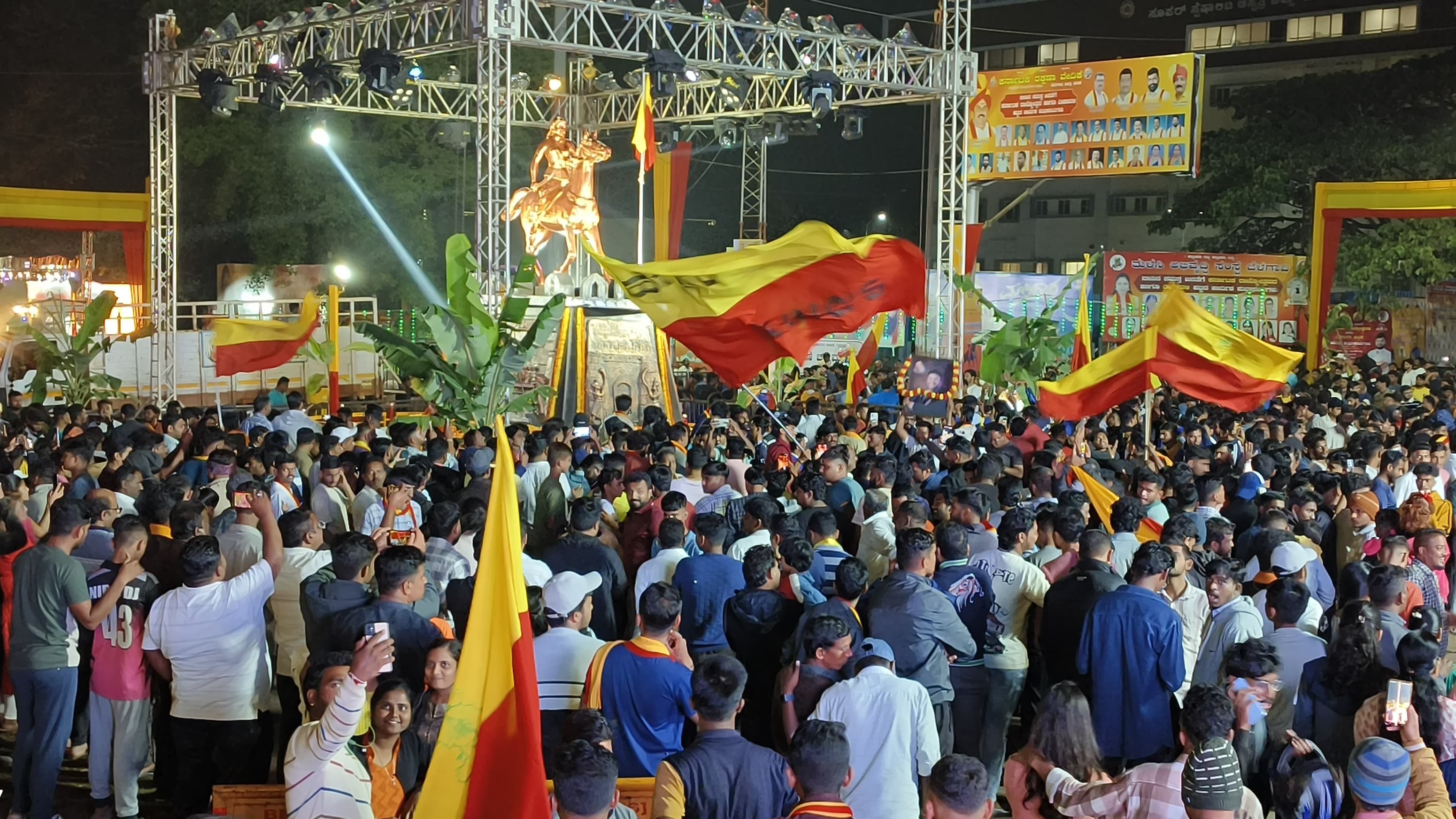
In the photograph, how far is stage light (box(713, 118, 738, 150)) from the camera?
23.0 meters

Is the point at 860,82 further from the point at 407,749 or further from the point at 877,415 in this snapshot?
the point at 407,749

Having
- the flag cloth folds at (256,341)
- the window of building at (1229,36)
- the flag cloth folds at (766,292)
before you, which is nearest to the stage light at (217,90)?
the flag cloth folds at (256,341)

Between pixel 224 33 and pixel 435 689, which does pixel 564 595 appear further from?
pixel 224 33

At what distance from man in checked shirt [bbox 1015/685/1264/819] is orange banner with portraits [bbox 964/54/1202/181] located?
22.9 meters

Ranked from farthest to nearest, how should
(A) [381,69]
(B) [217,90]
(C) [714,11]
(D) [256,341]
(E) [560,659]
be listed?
(B) [217,90]
(C) [714,11]
(A) [381,69]
(D) [256,341]
(E) [560,659]

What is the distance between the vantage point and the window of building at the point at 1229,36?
39719mm

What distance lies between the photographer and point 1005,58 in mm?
43656

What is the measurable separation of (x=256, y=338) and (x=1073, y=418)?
26.4ft

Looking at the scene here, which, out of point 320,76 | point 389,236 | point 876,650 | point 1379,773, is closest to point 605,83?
point 389,236

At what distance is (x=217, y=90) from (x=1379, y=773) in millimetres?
17410

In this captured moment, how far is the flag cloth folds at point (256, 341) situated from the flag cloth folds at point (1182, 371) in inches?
286

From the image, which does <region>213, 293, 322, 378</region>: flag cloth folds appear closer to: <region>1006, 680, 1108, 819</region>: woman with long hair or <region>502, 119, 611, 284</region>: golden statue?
<region>502, 119, 611, 284</region>: golden statue

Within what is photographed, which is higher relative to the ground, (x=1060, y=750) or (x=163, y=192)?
(x=163, y=192)

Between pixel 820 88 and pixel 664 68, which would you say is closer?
pixel 664 68
